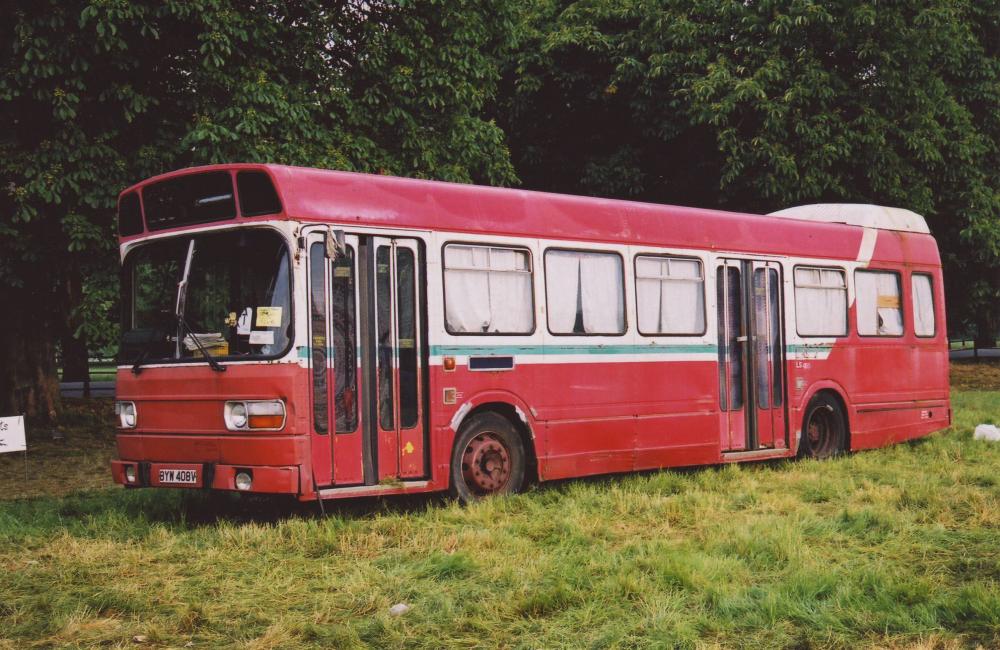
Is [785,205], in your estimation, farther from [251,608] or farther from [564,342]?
[251,608]

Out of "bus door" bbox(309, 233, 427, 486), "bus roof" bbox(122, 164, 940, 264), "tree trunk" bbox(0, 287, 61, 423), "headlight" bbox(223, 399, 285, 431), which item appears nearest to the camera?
"headlight" bbox(223, 399, 285, 431)

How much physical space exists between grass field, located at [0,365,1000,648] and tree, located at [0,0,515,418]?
15.0 feet

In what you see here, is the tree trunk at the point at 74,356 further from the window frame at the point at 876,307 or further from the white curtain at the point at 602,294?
the window frame at the point at 876,307

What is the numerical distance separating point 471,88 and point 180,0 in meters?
4.50

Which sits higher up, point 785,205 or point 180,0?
point 180,0

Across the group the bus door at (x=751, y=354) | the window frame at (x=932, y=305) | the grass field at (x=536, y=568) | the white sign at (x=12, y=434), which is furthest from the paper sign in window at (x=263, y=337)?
the window frame at (x=932, y=305)

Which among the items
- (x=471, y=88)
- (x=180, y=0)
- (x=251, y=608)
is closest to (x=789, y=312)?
(x=471, y=88)

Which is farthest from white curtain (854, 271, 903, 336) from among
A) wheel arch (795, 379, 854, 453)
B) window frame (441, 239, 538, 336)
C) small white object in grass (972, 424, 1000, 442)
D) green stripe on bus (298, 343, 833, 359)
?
window frame (441, 239, 538, 336)

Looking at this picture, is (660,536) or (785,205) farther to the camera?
(785,205)

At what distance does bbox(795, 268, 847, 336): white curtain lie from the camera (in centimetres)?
1410

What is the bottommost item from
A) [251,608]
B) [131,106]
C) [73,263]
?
[251,608]

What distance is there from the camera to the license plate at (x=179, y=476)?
9.39 metres

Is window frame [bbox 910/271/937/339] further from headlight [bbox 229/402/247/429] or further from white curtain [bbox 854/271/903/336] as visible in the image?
headlight [bbox 229/402/247/429]

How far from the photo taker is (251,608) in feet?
22.1
